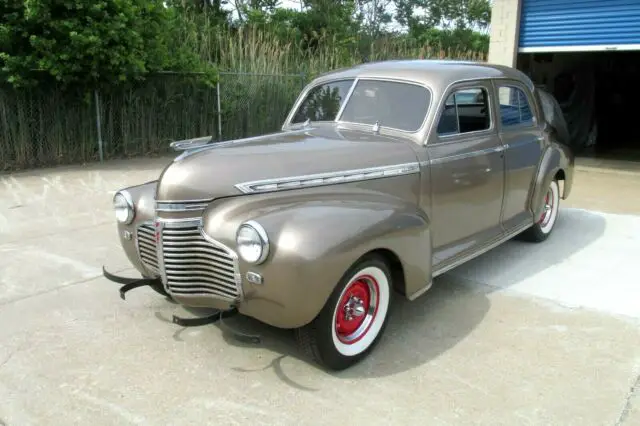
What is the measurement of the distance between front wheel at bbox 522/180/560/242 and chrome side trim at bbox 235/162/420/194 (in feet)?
8.18

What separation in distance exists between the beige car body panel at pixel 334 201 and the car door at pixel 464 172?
1 centimetres

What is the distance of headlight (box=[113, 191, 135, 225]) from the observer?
12.1ft

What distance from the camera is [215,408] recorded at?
2.87 meters

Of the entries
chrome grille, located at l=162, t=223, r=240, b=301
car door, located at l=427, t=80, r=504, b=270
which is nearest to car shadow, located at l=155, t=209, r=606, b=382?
chrome grille, located at l=162, t=223, r=240, b=301

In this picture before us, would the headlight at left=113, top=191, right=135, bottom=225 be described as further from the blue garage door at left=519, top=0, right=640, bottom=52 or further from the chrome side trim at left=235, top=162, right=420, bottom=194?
the blue garage door at left=519, top=0, right=640, bottom=52

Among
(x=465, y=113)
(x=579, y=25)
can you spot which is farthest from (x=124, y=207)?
(x=579, y=25)

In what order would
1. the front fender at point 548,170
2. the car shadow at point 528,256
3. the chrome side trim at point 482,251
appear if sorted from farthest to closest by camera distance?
the front fender at point 548,170, the car shadow at point 528,256, the chrome side trim at point 482,251

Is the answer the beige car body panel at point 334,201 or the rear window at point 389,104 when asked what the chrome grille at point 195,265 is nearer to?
the beige car body panel at point 334,201

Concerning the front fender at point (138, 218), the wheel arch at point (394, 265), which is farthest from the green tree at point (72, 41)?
the wheel arch at point (394, 265)

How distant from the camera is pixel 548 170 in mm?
5508

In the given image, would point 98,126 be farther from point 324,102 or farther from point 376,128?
point 376,128


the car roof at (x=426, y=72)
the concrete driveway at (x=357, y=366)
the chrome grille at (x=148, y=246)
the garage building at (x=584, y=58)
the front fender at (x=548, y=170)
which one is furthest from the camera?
the garage building at (x=584, y=58)

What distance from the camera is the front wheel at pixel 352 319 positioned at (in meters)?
3.10

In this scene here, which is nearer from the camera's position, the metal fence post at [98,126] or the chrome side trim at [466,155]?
the chrome side trim at [466,155]
